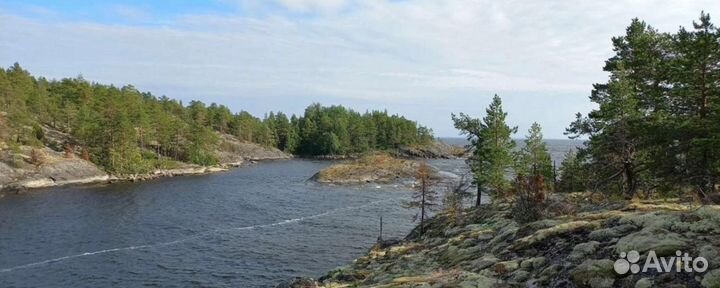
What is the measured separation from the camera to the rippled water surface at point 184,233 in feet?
128

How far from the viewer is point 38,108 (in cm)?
12612

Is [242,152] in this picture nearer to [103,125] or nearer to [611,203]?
[103,125]

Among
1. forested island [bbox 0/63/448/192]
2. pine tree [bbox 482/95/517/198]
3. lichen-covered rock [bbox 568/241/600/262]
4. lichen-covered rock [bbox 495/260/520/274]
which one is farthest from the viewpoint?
forested island [bbox 0/63/448/192]

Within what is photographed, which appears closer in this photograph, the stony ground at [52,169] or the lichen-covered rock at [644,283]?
the lichen-covered rock at [644,283]

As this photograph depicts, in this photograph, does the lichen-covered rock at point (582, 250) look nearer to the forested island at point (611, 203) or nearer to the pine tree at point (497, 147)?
the forested island at point (611, 203)

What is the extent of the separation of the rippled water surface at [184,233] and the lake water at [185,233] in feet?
0.33

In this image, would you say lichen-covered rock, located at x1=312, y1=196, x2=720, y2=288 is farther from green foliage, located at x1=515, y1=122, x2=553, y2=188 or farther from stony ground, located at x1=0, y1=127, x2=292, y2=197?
stony ground, located at x1=0, y1=127, x2=292, y2=197

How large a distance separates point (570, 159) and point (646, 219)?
47699mm

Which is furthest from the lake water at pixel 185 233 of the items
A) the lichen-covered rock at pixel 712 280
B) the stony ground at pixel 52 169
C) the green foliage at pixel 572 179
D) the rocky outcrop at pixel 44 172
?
the lichen-covered rock at pixel 712 280

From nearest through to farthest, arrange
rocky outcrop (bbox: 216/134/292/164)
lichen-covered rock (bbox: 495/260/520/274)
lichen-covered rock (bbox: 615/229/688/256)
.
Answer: lichen-covered rock (bbox: 615/229/688/256), lichen-covered rock (bbox: 495/260/520/274), rocky outcrop (bbox: 216/134/292/164)

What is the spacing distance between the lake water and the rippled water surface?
10 cm

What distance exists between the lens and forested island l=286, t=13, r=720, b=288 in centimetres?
1344

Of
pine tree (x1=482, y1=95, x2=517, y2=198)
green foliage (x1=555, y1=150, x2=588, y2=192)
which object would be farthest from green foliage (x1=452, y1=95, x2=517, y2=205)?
green foliage (x1=555, y1=150, x2=588, y2=192)

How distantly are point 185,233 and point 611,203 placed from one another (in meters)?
43.0
